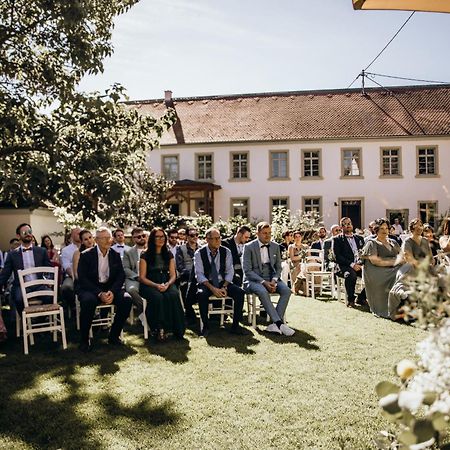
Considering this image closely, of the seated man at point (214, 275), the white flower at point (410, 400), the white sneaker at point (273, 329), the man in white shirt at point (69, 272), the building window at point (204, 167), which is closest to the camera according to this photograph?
the white flower at point (410, 400)

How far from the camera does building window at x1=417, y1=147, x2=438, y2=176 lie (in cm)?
2678

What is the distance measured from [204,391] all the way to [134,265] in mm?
3770

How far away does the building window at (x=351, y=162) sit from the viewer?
27.3m

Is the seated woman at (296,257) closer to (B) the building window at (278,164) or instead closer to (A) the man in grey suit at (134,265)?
(A) the man in grey suit at (134,265)

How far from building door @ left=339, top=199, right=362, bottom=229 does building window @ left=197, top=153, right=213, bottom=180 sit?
25.4ft

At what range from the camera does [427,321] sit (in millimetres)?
1372

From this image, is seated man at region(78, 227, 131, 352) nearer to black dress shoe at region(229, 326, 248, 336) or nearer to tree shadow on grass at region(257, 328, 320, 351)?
black dress shoe at region(229, 326, 248, 336)

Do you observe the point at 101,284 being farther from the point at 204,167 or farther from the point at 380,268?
the point at 204,167

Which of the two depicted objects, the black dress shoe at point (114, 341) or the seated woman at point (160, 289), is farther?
the seated woman at point (160, 289)

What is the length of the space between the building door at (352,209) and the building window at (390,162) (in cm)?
223

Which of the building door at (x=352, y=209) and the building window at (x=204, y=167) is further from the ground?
the building window at (x=204, y=167)

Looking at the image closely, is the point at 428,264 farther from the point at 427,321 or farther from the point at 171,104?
the point at 171,104

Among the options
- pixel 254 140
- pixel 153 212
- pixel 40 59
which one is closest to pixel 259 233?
pixel 40 59

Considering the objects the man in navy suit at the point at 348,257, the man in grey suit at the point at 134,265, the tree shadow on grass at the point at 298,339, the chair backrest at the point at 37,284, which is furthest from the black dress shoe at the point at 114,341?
the man in navy suit at the point at 348,257
